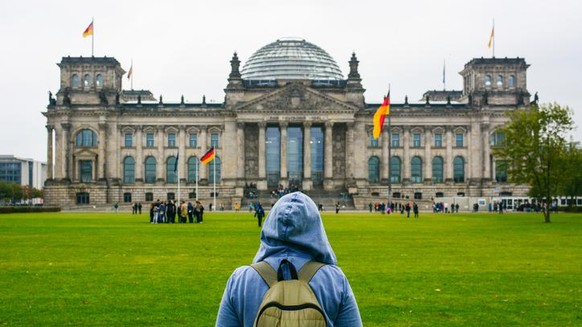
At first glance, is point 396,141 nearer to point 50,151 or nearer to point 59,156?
point 59,156

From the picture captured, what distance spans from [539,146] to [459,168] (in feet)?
225

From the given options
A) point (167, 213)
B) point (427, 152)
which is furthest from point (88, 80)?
point (167, 213)

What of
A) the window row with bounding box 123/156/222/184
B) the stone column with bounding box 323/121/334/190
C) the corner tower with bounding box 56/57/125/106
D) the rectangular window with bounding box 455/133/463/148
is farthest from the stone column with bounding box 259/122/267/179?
the rectangular window with bounding box 455/133/463/148

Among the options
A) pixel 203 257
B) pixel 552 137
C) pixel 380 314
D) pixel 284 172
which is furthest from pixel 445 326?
pixel 284 172

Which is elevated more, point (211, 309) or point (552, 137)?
point (552, 137)

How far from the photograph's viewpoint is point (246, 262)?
28516 millimetres

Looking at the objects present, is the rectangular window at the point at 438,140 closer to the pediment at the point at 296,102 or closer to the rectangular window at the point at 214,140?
the pediment at the point at 296,102

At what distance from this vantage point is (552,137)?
7438 centimetres

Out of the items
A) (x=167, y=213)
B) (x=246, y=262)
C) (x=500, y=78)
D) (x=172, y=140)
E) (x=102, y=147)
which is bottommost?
(x=246, y=262)

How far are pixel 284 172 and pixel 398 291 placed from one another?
380ft

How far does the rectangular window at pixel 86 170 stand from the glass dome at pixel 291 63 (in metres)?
34.1

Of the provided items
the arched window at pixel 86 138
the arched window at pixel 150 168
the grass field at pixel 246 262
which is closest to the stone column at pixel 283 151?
the arched window at pixel 150 168

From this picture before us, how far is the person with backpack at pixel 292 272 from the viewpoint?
694 centimetres

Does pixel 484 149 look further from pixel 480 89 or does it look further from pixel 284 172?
pixel 284 172
